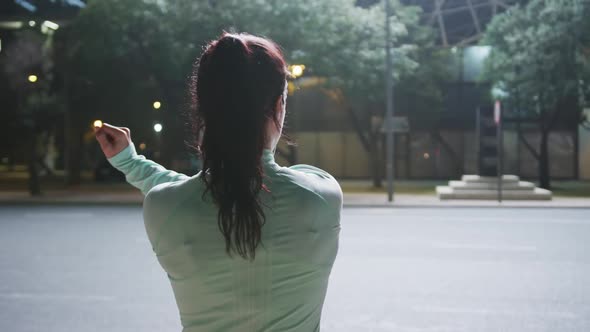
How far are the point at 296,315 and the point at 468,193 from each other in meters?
20.6

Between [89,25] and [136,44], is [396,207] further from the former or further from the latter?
[89,25]

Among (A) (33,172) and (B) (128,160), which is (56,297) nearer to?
(B) (128,160)

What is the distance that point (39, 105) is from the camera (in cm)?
2603

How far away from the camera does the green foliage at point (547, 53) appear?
23766 mm

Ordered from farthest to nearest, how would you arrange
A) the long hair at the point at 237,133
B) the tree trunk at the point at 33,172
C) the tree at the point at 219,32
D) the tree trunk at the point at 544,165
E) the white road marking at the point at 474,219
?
the tree trunk at the point at 544,165 < the tree trunk at the point at 33,172 < the tree at the point at 219,32 < the white road marking at the point at 474,219 < the long hair at the point at 237,133

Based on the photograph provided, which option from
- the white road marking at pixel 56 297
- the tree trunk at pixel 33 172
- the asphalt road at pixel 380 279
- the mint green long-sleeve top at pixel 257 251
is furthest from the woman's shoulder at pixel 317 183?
the tree trunk at pixel 33 172

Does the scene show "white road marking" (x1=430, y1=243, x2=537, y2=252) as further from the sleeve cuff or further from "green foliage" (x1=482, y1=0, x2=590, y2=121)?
"green foliage" (x1=482, y1=0, x2=590, y2=121)

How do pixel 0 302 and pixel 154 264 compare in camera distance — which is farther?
pixel 154 264

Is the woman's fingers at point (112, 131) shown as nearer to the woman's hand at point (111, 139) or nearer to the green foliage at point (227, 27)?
the woman's hand at point (111, 139)

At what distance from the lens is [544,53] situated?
79.6ft

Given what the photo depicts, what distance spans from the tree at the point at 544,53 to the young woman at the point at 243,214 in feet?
80.0

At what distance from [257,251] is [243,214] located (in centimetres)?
9

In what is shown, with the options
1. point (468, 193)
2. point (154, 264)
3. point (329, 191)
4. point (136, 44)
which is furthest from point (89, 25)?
point (329, 191)

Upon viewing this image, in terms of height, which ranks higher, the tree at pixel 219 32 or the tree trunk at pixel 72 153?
the tree at pixel 219 32
